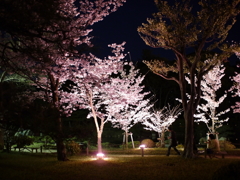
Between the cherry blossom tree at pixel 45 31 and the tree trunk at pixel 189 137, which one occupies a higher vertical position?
the cherry blossom tree at pixel 45 31

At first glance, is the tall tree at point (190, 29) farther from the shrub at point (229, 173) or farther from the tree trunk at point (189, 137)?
the shrub at point (229, 173)

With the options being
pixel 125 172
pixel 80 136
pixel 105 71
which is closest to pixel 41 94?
pixel 105 71

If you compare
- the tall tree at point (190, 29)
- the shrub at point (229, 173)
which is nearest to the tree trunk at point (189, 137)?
the tall tree at point (190, 29)

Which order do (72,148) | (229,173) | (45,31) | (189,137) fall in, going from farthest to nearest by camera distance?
1. (72,148)
2. (189,137)
3. (45,31)
4. (229,173)

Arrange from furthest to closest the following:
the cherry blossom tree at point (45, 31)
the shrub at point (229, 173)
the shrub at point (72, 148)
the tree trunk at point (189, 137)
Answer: the shrub at point (72, 148), the tree trunk at point (189, 137), the cherry blossom tree at point (45, 31), the shrub at point (229, 173)

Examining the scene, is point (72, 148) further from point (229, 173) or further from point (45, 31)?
point (229, 173)

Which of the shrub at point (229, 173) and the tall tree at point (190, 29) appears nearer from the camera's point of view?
the shrub at point (229, 173)

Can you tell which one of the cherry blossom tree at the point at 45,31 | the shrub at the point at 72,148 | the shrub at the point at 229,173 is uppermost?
the cherry blossom tree at the point at 45,31

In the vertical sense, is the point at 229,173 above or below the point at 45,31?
below

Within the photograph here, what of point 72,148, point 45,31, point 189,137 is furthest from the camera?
point 72,148

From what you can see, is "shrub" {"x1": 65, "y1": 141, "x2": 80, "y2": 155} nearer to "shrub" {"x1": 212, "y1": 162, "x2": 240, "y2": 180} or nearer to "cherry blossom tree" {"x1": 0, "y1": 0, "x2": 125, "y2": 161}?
"cherry blossom tree" {"x1": 0, "y1": 0, "x2": 125, "y2": 161}

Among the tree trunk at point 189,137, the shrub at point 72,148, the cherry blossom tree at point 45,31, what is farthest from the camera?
the shrub at point 72,148

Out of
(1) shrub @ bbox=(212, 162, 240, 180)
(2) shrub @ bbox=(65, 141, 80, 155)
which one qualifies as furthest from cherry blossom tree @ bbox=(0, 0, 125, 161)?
(1) shrub @ bbox=(212, 162, 240, 180)

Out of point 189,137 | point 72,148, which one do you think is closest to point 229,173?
point 189,137
